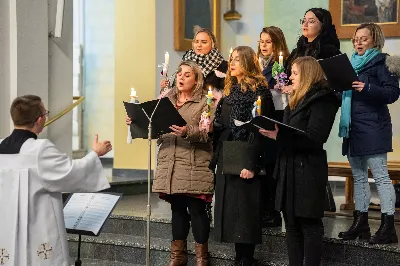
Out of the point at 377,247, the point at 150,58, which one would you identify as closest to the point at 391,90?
the point at 377,247

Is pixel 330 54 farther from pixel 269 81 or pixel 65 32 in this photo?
pixel 65 32

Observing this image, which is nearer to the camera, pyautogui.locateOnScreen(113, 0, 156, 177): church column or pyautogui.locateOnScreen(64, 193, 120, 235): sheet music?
pyautogui.locateOnScreen(64, 193, 120, 235): sheet music

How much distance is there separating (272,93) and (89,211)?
5.09 feet

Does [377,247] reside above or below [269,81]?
below

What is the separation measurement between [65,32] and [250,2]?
107 inches

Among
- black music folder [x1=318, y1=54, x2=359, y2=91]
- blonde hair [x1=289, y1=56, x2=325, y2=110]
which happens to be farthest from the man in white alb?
black music folder [x1=318, y1=54, x2=359, y2=91]

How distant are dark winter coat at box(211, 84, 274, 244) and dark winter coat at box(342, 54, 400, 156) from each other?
1.96 feet

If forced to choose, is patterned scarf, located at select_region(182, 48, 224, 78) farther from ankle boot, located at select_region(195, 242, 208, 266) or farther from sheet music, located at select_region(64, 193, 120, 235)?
sheet music, located at select_region(64, 193, 120, 235)

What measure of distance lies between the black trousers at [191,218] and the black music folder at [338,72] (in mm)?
1264

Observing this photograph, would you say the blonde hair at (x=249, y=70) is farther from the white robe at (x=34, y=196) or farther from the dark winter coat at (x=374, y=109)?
the white robe at (x=34, y=196)

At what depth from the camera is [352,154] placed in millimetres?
4664

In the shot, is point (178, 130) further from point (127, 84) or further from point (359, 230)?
point (127, 84)

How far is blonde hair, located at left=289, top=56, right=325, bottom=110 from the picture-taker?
164 inches

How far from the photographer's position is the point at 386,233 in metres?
4.59
